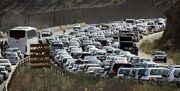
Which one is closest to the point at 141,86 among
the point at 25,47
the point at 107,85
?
the point at 107,85

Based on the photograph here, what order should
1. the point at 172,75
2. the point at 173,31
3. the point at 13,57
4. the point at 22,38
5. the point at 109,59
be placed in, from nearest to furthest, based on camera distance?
the point at 172,75, the point at 109,59, the point at 13,57, the point at 22,38, the point at 173,31

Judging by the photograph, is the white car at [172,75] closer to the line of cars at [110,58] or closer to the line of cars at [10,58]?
the line of cars at [110,58]

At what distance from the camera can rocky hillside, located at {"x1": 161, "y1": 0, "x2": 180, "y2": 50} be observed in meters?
78.4

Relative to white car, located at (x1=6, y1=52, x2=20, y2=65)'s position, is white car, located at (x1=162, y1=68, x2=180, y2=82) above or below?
above

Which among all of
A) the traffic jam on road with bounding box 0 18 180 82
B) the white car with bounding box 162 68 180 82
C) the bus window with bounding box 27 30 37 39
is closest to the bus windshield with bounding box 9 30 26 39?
the bus window with bounding box 27 30 37 39

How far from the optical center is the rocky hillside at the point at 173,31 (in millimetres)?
78375

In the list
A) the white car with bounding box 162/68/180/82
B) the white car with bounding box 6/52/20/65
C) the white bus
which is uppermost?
the white car with bounding box 162/68/180/82

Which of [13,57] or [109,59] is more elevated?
[109,59]

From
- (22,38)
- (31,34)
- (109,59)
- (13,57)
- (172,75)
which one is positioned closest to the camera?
(172,75)

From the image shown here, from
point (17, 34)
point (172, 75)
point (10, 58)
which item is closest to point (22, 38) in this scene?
point (17, 34)

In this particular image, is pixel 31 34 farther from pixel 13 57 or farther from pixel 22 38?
pixel 13 57

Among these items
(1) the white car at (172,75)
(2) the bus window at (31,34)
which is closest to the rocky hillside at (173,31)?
(2) the bus window at (31,34)

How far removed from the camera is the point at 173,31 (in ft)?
267

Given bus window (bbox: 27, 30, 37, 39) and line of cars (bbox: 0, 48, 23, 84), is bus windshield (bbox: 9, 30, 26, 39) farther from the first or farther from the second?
line of cars (bbox: 0, 48, 23, 84)
